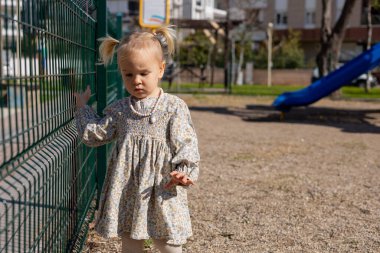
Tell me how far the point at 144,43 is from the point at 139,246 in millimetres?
996

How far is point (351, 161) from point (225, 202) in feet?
9.93

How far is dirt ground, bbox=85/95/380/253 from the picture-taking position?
4.41 meters

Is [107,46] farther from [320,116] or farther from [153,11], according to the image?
[320,116]

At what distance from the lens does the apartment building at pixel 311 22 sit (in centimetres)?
4650

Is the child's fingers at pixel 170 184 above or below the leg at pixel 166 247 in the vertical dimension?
above

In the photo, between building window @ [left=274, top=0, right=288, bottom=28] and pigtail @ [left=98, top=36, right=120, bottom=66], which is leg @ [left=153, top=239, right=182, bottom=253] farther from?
building window @ [left=274, top=0, right=288, bottom=28]

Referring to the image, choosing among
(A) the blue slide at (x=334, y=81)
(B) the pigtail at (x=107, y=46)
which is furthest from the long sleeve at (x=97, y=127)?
(A) the blue slide at (x=334, y=81)

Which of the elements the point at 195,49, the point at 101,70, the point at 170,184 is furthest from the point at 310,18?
the point at 170,184

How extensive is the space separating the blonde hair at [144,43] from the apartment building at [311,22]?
146ft

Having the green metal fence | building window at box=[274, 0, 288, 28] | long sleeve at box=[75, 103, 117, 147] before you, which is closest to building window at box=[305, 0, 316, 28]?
building window at box=[274, 0, 288, 28]

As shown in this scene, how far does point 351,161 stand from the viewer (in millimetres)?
8078

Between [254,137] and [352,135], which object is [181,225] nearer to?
[254,137]

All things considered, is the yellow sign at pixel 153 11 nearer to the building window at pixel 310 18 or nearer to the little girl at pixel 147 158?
the little girl at pixel 147 158

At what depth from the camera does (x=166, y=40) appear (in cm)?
301
